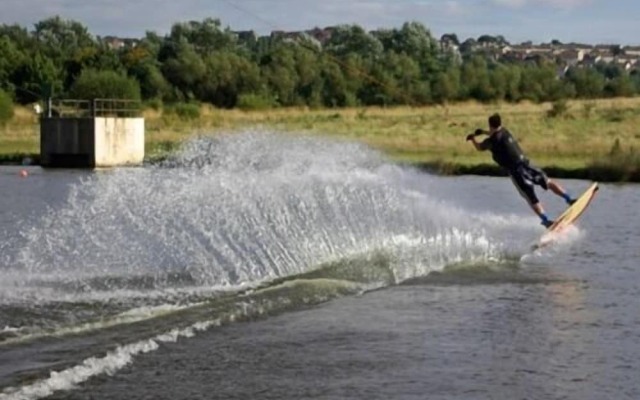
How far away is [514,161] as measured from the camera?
2025 centimetres

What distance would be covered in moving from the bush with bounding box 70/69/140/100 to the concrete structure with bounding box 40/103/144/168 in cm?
1650

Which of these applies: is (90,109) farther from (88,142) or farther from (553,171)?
(553,171)

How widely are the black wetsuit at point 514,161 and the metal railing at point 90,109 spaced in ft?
115

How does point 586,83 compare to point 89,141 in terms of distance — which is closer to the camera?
point 89,141

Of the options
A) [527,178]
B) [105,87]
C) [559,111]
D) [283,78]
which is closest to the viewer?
[527,178]

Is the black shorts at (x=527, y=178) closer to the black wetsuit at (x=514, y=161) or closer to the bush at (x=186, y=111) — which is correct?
the black wetsuit at (x=514, y=161)

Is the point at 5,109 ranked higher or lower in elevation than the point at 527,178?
lower

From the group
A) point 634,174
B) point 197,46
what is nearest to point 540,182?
point 634,174

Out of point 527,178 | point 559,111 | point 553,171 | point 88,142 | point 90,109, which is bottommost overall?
point 88,142

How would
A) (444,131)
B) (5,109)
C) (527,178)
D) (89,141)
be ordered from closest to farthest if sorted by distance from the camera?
1. (527,178)
2. (89,141)
3. (444,131)
4. (5,109)

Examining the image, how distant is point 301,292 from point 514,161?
5.11 metres

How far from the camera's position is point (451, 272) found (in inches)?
755

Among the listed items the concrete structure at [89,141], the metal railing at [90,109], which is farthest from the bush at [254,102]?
the concrete structure at [89,141]

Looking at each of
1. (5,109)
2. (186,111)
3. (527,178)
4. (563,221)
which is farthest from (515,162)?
(5,109)
